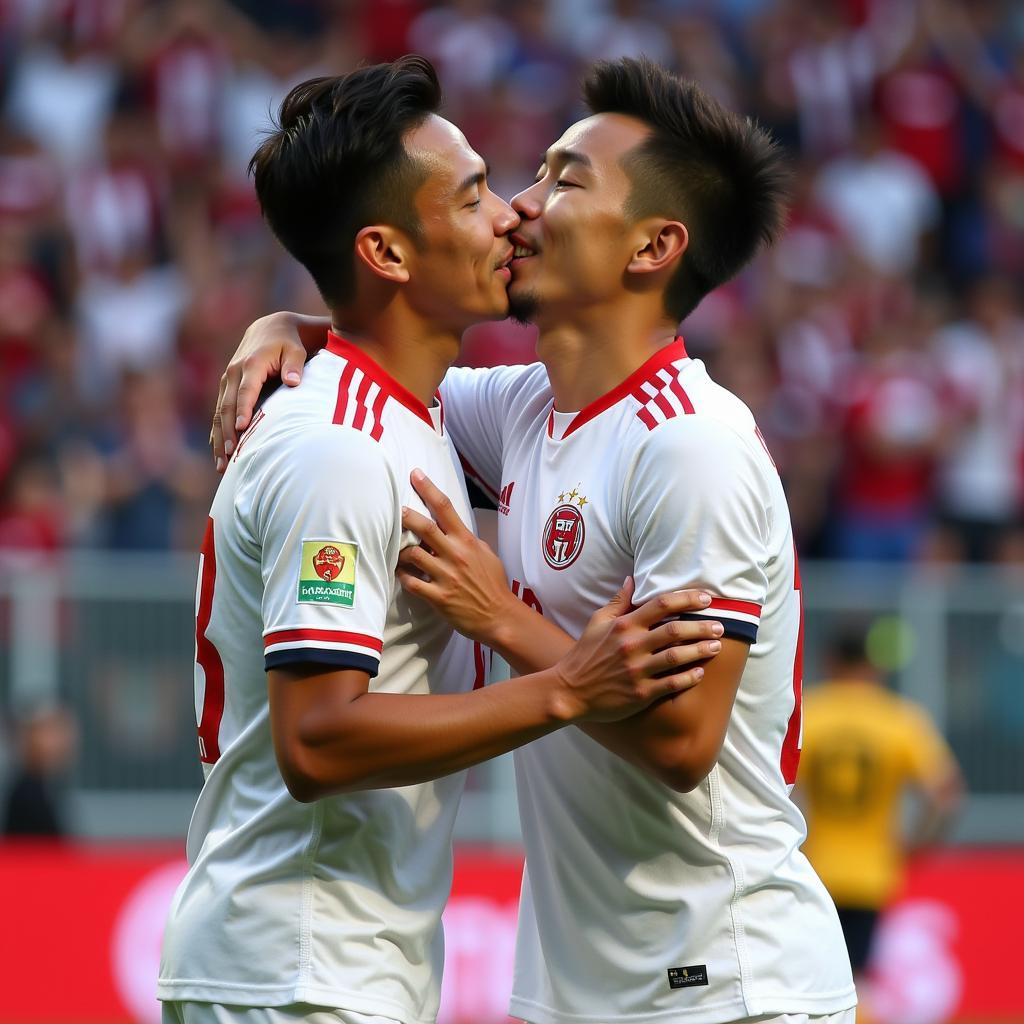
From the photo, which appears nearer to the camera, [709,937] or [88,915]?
[709,937]

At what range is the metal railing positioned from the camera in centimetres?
973

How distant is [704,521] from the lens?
11.9ft

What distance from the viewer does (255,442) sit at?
12.4ft

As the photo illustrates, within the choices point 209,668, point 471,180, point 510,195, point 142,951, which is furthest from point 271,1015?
point 510,195

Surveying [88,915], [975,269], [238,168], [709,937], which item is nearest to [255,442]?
[709,937]

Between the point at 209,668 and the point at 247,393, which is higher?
the point at 247,393

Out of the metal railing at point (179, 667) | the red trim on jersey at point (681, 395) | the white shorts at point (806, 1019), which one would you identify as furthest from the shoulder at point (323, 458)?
the metal railing at point (179, 667)

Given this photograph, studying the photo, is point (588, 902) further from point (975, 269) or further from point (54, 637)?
point (975, 269)

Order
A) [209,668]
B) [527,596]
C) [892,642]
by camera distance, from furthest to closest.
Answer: [892,642] → [527,596] → [209,668]

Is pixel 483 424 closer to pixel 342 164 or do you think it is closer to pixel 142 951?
pixel 342 164

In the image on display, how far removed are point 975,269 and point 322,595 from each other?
1098 cm

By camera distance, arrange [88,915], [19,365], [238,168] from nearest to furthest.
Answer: [88,915]
[19,365]
[238,168]

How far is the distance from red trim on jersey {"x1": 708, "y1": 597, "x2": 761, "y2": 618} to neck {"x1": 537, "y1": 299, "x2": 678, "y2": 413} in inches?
27.4

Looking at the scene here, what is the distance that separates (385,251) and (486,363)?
24.5 ft
